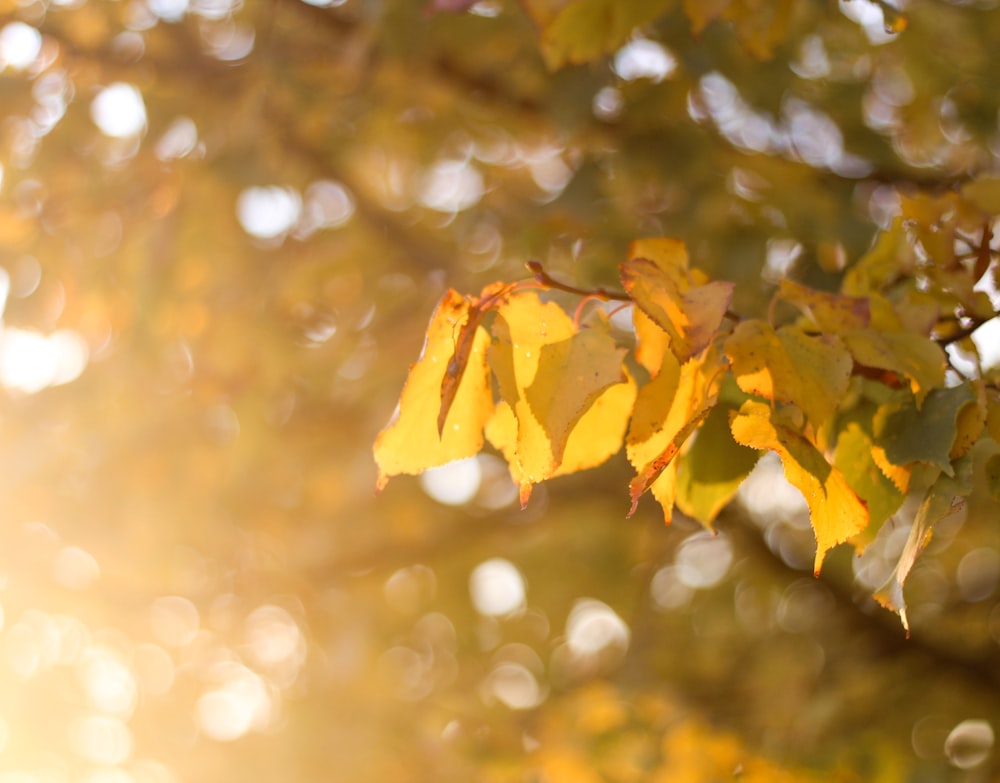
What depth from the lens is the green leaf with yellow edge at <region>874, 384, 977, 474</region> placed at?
806 millimetres

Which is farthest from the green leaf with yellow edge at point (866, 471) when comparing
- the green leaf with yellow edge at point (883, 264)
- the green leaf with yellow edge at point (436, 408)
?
the green leaf with yellow edge at point (436, 408)

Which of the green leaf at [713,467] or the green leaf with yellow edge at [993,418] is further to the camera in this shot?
the green leaf at [713,467]

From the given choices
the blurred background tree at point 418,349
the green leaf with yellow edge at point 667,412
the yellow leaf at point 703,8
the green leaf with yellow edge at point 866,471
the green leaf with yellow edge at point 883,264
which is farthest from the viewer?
the blurred background tree at point 418,349

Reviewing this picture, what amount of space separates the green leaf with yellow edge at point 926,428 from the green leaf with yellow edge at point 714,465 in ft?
0.49

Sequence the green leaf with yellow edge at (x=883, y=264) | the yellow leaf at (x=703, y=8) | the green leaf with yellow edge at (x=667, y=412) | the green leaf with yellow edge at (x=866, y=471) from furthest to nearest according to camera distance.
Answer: the yellow leaf at (x=703, y=8) → the green leaf with yellow edge at (x=883, y=264) → the green leaf with yellow edge at (x=866, y=471) → the green leaf with yellow edge at (x=667, y=412)

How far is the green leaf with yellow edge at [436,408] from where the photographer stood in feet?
2.81

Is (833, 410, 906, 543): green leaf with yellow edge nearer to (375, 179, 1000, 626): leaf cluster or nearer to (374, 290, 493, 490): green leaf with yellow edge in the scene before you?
(375, 179, 1000, 626): leaf cluster

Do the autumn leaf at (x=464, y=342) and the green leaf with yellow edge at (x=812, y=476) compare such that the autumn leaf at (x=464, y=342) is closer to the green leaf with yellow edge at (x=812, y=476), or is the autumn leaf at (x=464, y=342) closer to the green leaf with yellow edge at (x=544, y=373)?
the green leaf with yellow edge at (x=544, y=373)

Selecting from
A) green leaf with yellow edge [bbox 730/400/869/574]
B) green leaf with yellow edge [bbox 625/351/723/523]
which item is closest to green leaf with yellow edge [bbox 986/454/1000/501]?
green leaf with yellow edge [bbox 730/400/869/574]

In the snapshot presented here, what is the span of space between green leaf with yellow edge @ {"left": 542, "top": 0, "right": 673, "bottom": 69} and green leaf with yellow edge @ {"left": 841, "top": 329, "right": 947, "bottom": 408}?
618 mm

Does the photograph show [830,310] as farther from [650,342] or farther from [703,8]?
[703,8]

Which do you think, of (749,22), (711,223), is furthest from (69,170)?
(749,22)

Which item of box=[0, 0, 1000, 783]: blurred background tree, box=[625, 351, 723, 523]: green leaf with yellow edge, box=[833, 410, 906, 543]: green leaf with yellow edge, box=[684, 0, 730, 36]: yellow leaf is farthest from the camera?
box=[0, 0, 1000, 783]: blurred background tree

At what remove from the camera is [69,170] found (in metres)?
2.34
